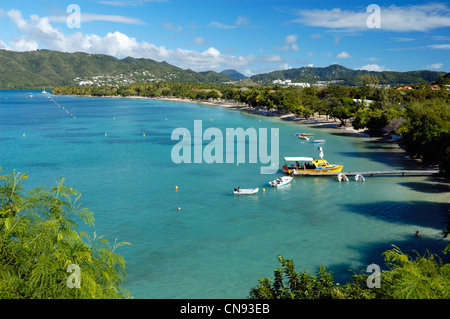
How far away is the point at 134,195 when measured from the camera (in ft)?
141

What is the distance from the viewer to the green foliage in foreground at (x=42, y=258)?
33.2ft

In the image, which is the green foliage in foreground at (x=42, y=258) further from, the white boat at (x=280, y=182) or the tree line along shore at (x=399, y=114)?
the tree line along shore at (x=399, y=114)

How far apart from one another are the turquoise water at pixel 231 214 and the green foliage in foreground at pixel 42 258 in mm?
11647

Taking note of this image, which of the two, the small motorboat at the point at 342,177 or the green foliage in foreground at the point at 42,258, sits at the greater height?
the green foliage in foreground at the point at 42,258

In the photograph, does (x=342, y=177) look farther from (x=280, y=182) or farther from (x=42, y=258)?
(x=42, y=258)

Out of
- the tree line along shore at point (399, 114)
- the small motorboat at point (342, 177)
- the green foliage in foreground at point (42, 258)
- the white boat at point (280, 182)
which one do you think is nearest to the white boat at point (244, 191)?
the white boat at point (280, 182)

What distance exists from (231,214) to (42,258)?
89.2ft

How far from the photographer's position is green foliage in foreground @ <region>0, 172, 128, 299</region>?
10125mm

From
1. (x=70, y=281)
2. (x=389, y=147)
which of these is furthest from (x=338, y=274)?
(x=389, y=147)

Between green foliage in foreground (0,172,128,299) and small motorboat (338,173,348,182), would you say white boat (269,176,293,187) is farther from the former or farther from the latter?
green foliage in foreground (0,172,128,299)

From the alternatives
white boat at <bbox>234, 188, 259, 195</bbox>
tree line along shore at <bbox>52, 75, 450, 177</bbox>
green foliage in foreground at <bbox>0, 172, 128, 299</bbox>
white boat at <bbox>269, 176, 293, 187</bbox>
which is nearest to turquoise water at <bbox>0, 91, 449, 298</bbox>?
white boat at <bbox>269, 176, 293, 187</bbox>

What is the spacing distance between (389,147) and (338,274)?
5676cm

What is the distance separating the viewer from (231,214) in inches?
1449

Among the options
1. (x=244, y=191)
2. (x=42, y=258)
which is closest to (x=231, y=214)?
(x=244, y=191)
